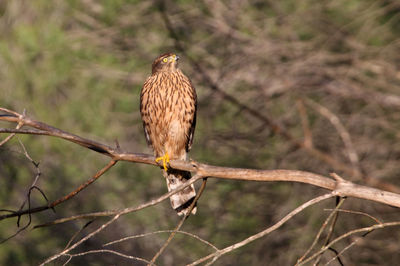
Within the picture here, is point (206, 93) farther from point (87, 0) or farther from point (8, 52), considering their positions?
point (8, 52)

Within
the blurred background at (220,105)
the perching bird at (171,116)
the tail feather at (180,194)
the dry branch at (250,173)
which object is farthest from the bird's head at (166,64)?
the dry branch at (250,173)

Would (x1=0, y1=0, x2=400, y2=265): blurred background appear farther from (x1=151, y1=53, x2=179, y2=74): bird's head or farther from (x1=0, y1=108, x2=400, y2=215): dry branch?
(x1=0, y1=108, x2=400, y2=215): dry branch

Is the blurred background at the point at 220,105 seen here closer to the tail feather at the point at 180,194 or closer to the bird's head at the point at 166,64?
the bird's head at the point at 166,64

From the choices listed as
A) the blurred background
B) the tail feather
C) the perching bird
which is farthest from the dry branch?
the blurred background

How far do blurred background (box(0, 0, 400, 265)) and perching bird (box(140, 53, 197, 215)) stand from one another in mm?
1870

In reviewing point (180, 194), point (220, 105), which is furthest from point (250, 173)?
point (220, 105)

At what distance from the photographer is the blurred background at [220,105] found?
7195 mm

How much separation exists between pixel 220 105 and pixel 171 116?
2873 millimetres

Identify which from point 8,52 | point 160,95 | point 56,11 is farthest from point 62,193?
point 160,95

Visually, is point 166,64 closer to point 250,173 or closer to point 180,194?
point 180,194

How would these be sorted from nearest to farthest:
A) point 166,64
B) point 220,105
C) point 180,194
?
point 180,194 → point 166,64 → point 220,105

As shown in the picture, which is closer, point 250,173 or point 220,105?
point 250,173

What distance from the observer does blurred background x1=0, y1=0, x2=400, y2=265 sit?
7.20 metres

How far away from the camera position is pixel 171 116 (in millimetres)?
4695
